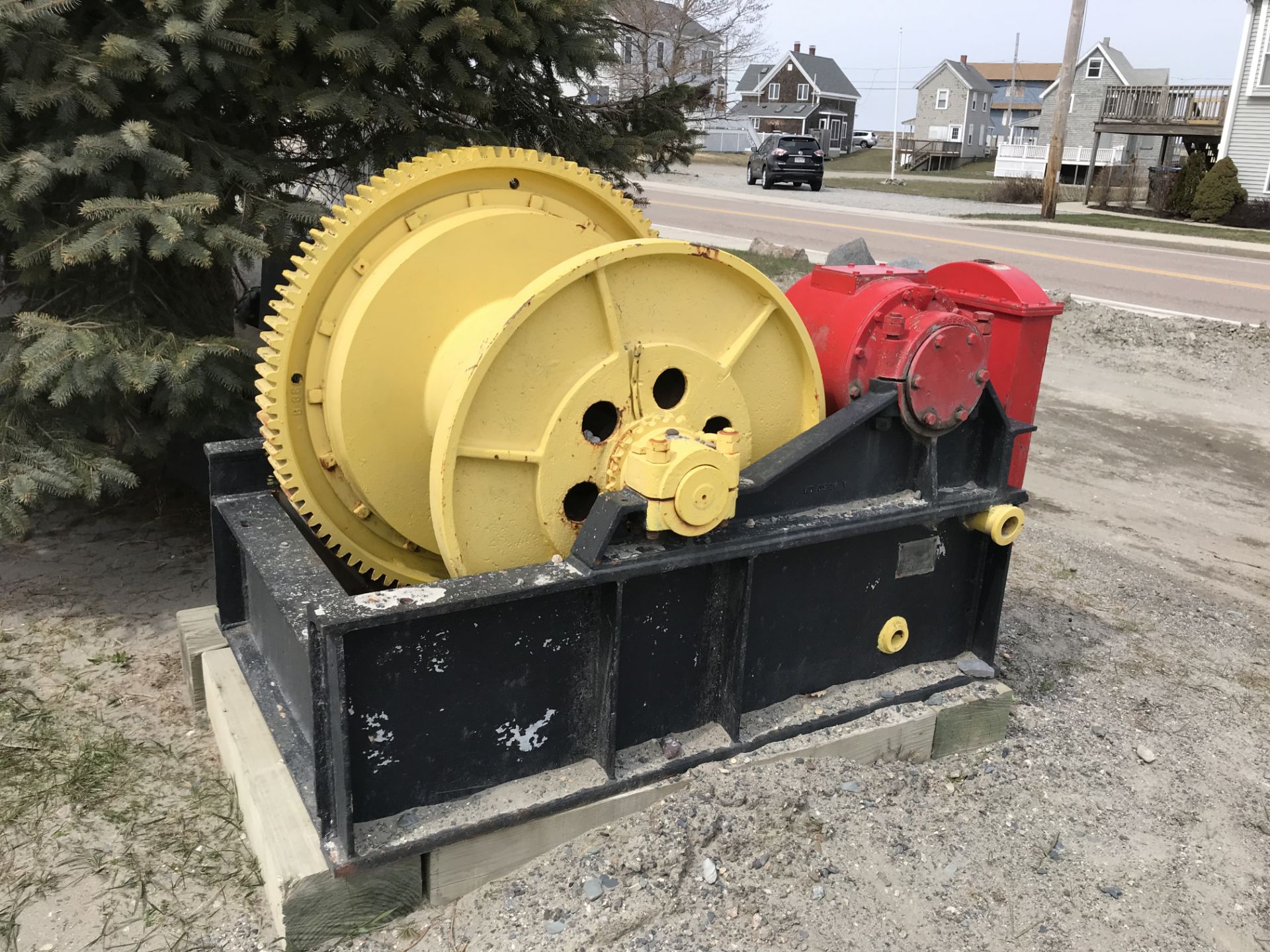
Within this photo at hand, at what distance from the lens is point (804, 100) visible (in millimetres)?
63719

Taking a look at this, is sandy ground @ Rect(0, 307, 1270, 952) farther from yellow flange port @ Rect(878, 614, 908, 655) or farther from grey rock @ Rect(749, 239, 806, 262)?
grey rock @ Rect(749, 239, 806, 262)

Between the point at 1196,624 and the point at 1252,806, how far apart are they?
1459 millimetres

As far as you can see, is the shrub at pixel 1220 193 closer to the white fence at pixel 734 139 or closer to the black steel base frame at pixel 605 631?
the black steel base frame at pixel 605 631

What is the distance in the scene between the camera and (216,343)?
3.87 m

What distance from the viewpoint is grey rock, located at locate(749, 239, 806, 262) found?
13688 mm

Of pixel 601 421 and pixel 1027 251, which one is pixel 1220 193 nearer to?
pixel 1027 251

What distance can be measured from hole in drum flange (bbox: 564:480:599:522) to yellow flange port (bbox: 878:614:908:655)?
1072 mm

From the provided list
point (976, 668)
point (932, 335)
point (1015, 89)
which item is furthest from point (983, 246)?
point (1015, 89)

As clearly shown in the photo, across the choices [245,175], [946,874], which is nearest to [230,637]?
[245,175]

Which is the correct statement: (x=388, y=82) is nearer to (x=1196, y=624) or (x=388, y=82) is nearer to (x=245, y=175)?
(x=245, y=175)

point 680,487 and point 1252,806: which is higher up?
point 680,487

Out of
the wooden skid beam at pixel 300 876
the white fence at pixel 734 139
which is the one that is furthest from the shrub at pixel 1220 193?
the white fence at pixel 734 139

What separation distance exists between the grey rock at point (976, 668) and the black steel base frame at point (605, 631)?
0.05 m

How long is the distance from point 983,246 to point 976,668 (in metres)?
15.9
